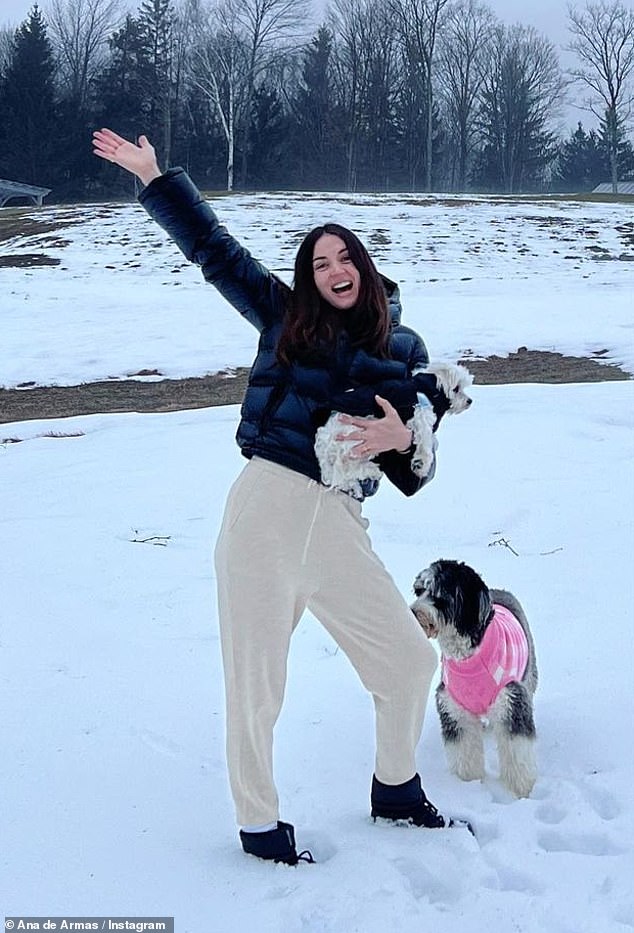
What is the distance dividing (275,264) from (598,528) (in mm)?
14706

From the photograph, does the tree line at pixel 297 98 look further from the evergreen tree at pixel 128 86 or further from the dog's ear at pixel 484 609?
the dog's ear at pixel 484 609

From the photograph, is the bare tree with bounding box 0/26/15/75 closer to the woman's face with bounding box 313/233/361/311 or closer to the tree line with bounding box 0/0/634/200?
the tree line with bounding box 0/0/634/200

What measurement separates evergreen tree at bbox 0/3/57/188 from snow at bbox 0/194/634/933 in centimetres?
4078

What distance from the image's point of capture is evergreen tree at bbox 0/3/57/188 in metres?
45.8

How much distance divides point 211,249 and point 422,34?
172 ft

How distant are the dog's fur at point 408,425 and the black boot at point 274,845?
3.27 ft

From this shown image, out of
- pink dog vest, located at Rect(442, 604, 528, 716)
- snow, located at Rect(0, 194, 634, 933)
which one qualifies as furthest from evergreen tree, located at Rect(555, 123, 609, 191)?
pink dog vest, located at Rect(442, 604, 528, 716)

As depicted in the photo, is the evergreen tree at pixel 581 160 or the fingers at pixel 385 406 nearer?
the fingers at pixel 385 406

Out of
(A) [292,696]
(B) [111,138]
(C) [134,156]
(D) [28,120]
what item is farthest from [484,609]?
(D) [28,120]

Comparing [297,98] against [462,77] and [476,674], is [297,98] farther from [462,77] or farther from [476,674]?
[476,674]

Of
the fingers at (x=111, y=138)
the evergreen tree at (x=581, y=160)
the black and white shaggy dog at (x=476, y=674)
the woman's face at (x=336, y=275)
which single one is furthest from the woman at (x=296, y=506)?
the evergreen tree at (x=581, y=160)

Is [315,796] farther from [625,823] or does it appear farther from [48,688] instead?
[48,688]

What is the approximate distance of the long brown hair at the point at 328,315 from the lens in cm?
259

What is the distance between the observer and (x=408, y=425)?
8.53ft
